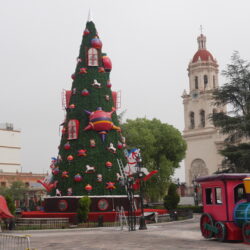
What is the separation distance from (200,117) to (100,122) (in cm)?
5120

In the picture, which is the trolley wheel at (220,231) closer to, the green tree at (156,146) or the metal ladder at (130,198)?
the metal ladder at (130,198)

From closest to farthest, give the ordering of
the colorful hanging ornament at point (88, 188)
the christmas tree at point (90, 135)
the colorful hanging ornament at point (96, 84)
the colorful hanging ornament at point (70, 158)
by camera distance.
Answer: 1. the colorful hanging ornament at point (88, 188)
2. the christmas tree at point (90, 135)
3. the colorful hanging ornament at point (70, 158)
4. the colorful hanging ornament at point (96, 84)

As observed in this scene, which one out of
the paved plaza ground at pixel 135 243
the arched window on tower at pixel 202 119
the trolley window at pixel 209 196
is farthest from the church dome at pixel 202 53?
the trolley window at pixel 209 196

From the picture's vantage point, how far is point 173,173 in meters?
48.2

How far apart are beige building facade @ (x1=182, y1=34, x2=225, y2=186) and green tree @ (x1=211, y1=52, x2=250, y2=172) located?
4389cm

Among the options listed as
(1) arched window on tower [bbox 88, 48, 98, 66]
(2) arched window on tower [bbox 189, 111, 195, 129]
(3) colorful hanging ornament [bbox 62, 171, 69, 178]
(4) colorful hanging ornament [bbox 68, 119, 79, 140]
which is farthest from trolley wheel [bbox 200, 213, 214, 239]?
(2) arched window on tower [bbox 189, 111, 195, 129]

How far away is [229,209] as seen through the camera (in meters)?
16.4

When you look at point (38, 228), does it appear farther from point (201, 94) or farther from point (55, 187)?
point (201, 94)

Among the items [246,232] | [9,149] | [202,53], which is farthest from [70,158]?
[202,53]

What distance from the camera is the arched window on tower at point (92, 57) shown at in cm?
3073

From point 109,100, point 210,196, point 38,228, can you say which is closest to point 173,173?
point 109,100

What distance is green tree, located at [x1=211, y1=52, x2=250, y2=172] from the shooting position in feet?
90.9

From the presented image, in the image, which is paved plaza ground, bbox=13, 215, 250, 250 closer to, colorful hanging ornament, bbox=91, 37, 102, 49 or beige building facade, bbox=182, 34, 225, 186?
colorful hanging ornament, bbox=91, 37, 102, 49

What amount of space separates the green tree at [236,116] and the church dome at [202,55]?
4924 cm
